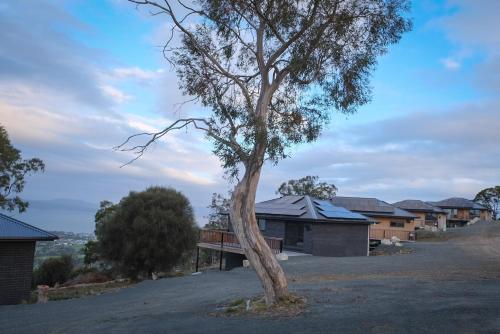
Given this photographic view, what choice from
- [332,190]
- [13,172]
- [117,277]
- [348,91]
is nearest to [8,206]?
[13,172]

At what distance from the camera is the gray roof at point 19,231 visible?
64.2 feet

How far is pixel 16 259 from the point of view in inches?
788

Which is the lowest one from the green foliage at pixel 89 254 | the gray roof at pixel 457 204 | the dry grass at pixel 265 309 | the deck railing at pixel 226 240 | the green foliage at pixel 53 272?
the green foliage at pixel 53 272

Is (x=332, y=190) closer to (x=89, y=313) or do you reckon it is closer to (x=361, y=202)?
(x=361, y=202)

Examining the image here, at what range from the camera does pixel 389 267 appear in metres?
23.2

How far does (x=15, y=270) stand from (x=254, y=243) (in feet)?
42.9

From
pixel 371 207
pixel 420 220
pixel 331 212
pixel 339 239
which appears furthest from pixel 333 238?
pixel 420 220

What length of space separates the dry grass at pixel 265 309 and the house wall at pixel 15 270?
11.5 m

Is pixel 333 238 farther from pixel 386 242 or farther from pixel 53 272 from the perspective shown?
pixel 53 272

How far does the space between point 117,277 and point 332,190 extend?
1581 inches

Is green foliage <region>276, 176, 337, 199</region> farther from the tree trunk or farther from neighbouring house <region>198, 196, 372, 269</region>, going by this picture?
the tree trunk

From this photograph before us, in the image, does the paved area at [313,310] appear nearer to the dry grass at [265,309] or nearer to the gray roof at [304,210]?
the dry grass at [265,309]

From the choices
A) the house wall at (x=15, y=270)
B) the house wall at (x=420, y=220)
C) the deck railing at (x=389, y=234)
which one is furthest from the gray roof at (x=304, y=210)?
the house wall at (x=420, y=220)

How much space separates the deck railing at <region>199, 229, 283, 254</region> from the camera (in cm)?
3045
